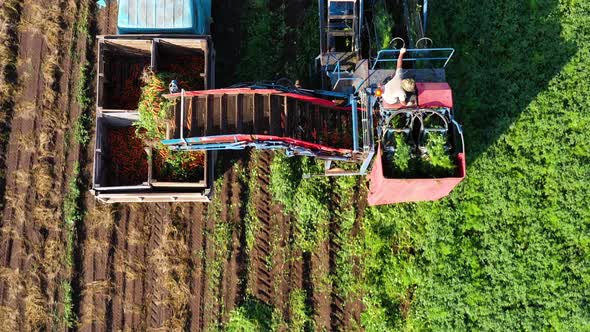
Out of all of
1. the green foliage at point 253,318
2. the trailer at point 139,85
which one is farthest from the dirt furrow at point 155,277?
the green foliage at point 253,318

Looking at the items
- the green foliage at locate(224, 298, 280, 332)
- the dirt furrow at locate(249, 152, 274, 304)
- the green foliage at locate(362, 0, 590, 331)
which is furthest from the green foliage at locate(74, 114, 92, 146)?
the green foliage at locate(362, 0, 590, 331)

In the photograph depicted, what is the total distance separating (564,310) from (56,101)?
43.4ft

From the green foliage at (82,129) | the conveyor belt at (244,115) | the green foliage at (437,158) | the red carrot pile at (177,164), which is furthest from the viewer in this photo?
the green foliage at (82,129)

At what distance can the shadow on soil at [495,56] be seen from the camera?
40.5 ft

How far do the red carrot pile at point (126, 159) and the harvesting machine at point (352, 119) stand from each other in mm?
1554

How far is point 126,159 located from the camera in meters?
11.5

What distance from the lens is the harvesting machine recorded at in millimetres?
9711

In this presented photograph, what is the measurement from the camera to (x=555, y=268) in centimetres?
1154

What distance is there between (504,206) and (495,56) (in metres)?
3.89

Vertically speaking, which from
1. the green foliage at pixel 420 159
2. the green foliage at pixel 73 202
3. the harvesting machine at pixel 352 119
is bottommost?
the green foliage at pixel 73 202

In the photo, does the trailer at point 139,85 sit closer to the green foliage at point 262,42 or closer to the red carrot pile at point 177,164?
the red carrot pile at point 177,164

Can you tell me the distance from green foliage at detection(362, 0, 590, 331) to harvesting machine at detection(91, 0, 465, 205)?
1419 mm

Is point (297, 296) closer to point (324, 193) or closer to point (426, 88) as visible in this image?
point (324, 193)

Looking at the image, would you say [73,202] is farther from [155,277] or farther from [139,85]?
[139,85]
